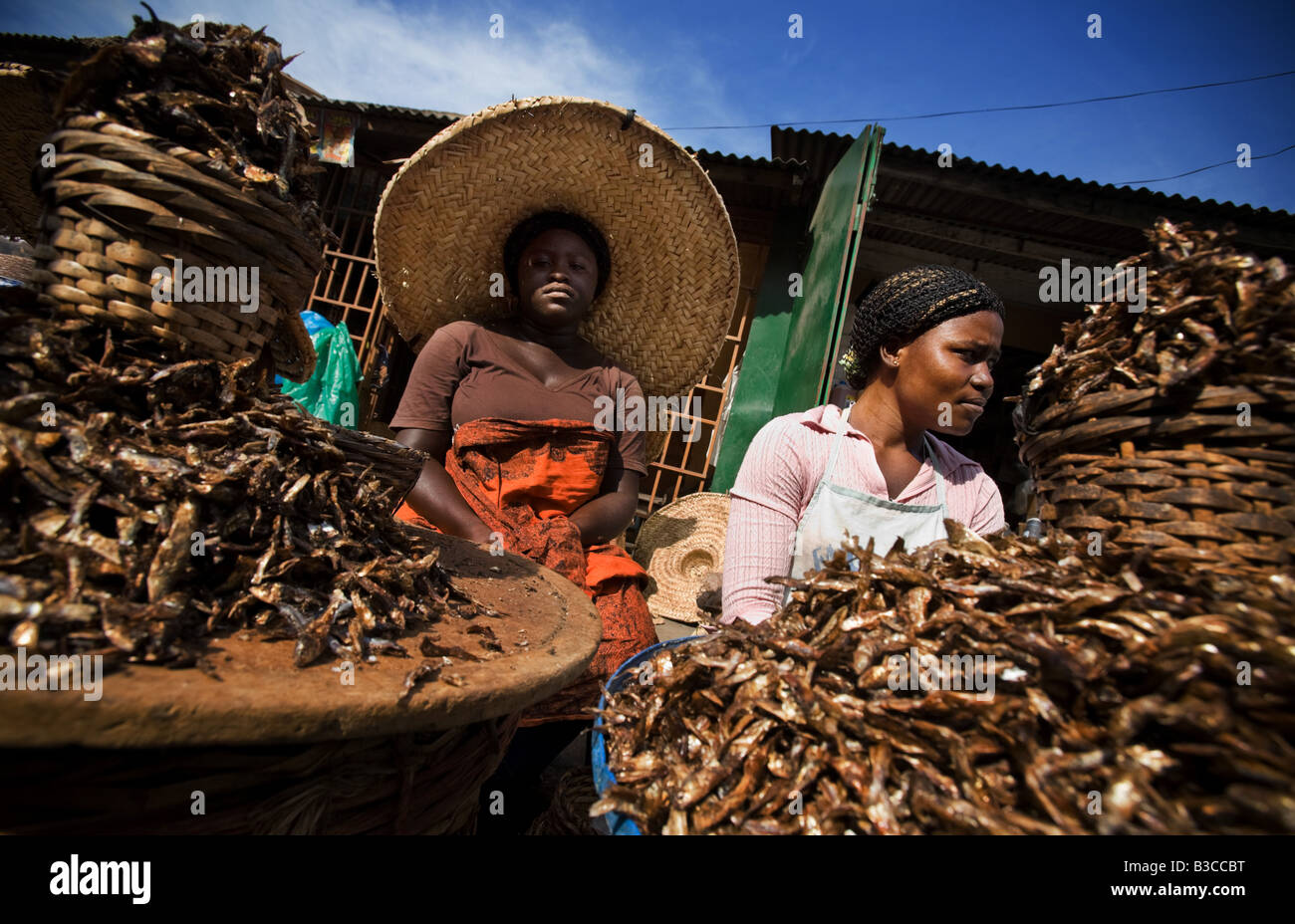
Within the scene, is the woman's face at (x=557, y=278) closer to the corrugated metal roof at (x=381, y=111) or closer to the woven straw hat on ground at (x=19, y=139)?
the woven straw hat on ground at (x=19, y=139)

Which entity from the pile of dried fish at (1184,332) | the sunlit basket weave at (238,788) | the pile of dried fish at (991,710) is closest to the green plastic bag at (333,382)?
the sunlit basket weave at (238,788)

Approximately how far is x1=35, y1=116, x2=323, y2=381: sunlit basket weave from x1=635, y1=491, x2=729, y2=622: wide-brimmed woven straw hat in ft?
14.0

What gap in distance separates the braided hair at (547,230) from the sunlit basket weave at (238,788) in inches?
103

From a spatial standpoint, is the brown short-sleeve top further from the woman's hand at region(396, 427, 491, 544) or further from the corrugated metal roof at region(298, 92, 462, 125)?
the corrugated metal roof at region(298, 92, 462, 125)

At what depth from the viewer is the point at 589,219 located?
3.31 metres

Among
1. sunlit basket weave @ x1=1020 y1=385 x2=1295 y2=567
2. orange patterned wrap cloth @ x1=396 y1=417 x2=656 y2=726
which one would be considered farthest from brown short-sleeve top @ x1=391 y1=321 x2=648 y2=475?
sunlit basket weave @ x1=1020 y1=385 x2=1295 y2=567

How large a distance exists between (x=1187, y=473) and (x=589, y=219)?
292 cm

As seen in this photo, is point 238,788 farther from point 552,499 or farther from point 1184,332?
point 1184,332

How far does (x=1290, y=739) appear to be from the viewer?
799 mm

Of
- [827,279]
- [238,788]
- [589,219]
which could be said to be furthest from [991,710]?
[827,279]

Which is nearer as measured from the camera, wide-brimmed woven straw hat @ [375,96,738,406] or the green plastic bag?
wide-brimmed woven straw hat @ [375,96,738,406]

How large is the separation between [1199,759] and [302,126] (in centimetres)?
212

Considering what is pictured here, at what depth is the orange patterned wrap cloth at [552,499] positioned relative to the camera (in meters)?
2.51

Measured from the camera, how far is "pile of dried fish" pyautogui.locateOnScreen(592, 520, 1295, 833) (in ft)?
2.67
